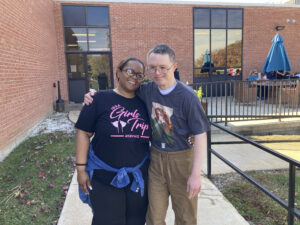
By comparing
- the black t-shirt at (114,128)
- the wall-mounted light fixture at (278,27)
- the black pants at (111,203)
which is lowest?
the black pants at (111,203)

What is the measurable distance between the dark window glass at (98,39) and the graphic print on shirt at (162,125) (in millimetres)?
10580

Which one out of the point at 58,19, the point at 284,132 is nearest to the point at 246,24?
the point at 284,132

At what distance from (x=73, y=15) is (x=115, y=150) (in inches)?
440

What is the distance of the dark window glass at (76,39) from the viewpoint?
11.4 metres

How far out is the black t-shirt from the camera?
5.77 ft

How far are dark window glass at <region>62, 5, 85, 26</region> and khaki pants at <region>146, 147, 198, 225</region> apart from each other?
36.1 feet

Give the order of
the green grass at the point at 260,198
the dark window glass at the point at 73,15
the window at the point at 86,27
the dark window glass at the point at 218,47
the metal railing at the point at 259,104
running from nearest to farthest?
1. the green grass at the point at 260,198
2. the metal railing at the point at 259,104
3. the dark window glass at the point at 73,15
4. the window at the point at 86,27
5. the dark window glass at the point at 218,47

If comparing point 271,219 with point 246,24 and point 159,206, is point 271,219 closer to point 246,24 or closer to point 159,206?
point 159,206

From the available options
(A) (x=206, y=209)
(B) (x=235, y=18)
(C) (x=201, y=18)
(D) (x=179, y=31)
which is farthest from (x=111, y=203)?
(B) (x=235, y=18)

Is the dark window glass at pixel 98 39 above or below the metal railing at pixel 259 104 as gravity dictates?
above

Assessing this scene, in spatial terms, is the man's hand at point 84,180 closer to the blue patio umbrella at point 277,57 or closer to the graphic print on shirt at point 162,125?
the graphic print on shirt at point 162,125

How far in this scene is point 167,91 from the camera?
1.83 m

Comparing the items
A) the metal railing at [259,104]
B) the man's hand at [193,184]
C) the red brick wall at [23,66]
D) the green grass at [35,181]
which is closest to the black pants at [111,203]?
the man's hand at [193,184]

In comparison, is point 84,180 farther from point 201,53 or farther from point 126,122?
point 201,53
